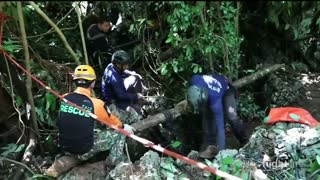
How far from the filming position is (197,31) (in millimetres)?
7133

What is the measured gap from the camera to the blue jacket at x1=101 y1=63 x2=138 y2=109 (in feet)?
22.2

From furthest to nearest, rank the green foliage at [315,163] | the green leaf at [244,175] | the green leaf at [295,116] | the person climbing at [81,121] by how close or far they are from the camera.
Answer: the green leaf at [295,116]
the person climbing at [81,121]
the green leaf at [244,175]
the green foliage at [315,163]

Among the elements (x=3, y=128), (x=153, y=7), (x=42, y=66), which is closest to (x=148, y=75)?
(x=153, y=7)

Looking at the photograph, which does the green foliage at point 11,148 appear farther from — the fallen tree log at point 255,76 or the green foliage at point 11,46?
the fallen tree log at point 255,76

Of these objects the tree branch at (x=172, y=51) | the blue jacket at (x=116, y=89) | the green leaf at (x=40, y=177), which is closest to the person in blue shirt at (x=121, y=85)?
the blue jacket at (x=116, y=89)

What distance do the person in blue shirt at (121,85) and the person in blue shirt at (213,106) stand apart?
1.10 metres

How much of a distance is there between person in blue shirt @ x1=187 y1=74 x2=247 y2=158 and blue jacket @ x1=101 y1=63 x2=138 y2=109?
1104mm

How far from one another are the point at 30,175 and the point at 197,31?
3.13 m

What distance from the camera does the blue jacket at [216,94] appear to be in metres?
5.94

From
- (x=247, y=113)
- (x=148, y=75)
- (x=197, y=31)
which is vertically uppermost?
(x=197, y=31)

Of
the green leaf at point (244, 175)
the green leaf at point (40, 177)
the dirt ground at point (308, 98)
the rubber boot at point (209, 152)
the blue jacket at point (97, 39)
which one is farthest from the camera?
the blue jacket at point (97, 39)

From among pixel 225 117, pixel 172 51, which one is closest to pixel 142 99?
pixel 172 51

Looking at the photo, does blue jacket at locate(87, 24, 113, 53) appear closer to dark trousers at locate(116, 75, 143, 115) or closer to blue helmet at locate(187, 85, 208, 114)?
dark trousers at locate(116, 75, 143, 115)

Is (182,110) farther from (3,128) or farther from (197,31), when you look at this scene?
(3,128)
